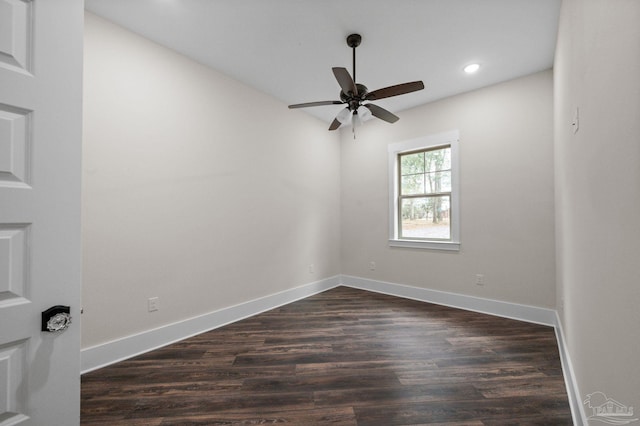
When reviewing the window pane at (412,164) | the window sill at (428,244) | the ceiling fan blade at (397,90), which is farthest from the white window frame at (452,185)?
the ceiling fan blade at (397,90)

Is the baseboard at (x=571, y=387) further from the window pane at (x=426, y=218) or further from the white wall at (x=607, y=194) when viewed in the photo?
the window pane at (x=426, y=218)

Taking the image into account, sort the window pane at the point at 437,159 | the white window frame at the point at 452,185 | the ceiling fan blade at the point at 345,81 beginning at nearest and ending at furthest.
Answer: the ceiling fan blade at the point at 345,81, the white window frame at the point at 452,185, the window pane at the point at 437,159

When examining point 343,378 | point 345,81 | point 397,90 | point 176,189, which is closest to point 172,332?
point 176,189

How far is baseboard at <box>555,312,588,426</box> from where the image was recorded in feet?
4.61

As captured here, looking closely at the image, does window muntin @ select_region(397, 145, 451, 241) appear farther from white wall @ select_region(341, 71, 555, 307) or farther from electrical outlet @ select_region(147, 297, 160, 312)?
electrical outlet @ select_region(147, 297, 160, 312)

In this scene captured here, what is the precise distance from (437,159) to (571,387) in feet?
9.03

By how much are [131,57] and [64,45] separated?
1.60m

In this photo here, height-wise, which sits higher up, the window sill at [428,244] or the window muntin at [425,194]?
the window muntin at [425,194]

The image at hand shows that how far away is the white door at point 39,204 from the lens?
87 centimetres

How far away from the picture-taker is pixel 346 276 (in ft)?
14.7

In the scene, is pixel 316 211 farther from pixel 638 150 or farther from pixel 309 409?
pixel 638 150

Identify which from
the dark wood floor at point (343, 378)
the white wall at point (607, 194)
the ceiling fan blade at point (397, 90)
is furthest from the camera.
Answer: the ceiling fan blade at point (397, 90)

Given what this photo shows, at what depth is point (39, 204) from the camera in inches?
36.5

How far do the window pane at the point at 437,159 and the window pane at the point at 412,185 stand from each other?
7.2 inches
